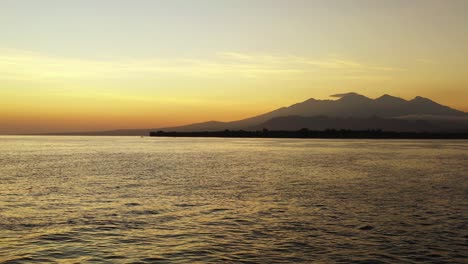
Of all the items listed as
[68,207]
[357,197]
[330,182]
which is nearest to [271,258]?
[68,207]

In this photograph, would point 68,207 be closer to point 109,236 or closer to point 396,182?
point 109,236

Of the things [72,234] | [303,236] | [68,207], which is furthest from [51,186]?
[303,236]

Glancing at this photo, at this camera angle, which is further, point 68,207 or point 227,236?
point 68,207

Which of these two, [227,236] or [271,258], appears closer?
[271,258]

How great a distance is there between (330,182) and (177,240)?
28477 millimetres

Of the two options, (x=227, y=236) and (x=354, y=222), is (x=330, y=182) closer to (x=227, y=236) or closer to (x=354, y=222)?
(x=354, y=222)

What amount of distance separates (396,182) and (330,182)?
645cm

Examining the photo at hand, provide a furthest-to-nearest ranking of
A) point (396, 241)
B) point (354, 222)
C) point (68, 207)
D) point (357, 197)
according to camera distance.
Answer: point (357, 197)
point (68, 207)
point (354, 222)
point (396, 241)

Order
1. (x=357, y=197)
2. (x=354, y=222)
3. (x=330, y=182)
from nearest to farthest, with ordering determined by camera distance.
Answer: (x=354, y=222) < (x=357, y=197) < (x=330, y=182)

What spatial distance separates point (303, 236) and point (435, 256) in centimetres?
549

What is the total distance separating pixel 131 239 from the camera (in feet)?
65.6

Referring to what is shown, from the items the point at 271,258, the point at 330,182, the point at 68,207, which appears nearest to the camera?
the point at 271,258

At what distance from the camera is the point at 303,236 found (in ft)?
68.2

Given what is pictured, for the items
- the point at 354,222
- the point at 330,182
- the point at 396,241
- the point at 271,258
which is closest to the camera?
the point at 271,258
